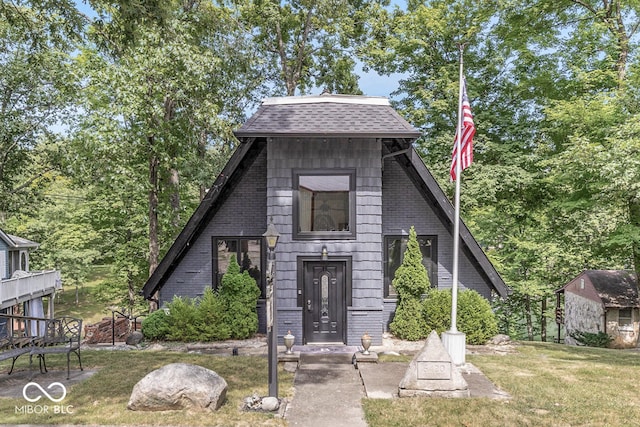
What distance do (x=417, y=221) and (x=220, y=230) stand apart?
21.2 feet

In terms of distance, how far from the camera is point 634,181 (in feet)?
40.1

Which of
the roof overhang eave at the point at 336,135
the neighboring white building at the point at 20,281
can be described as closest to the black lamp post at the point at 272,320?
the roof overhang eave at the point at 336,135

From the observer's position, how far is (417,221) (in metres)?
13.4

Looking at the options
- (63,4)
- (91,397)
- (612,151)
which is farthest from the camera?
(612,151)

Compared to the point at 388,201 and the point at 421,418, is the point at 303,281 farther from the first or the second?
the point at 421,418

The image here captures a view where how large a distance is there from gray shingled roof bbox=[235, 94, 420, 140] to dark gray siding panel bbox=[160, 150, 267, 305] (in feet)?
5.32

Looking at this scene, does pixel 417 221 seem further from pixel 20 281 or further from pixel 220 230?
pixel 20 281

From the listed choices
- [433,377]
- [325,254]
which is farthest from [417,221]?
[433,377]

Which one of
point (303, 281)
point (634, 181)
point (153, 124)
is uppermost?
point (153, 124)

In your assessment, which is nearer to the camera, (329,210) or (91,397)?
(91,397)

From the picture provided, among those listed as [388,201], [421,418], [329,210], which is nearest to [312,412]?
[421,418]

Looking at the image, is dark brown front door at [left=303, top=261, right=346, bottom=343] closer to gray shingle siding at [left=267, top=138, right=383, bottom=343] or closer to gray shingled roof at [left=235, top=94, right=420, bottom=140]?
gray shingle siding at [left=267, top=138, right=383, bottom=343]

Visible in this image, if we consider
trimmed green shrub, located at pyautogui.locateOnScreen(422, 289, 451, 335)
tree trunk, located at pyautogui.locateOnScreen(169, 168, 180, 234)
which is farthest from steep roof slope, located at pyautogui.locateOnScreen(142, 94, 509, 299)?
tree trunk, located at pyautogui.locateOnScreen(169, 168, 180, 234)

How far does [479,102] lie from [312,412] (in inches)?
722
